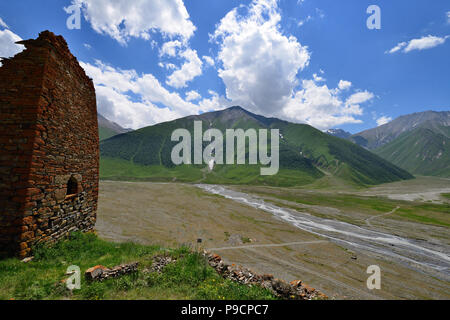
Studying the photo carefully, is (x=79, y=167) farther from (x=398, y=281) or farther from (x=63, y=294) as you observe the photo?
(x=398, y=281)

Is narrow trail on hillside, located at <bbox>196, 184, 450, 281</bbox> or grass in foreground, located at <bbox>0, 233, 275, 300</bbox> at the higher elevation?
grass in foreground, located at <bbox>0, 233, 275, 300</bbox>

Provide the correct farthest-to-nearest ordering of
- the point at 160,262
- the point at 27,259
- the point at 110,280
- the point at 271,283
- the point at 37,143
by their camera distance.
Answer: the point at 160,262, the point at 271,283, the point at 37,143, the point at 27,259, the point at 110,280

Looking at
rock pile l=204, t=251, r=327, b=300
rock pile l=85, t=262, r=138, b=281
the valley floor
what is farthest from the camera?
the valley floor

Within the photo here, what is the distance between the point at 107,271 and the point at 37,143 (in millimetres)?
6548

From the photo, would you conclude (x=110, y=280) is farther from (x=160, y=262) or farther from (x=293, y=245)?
(x=293, y=245)

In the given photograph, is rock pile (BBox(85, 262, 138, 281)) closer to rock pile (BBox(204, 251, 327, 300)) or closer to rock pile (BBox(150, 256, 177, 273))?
rock pile (BBox(150, 256, 177, 273))

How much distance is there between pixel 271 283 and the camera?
8695 millimetres

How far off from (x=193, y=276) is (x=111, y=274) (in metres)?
3.60

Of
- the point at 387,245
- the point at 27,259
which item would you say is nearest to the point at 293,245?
the point at 387,245

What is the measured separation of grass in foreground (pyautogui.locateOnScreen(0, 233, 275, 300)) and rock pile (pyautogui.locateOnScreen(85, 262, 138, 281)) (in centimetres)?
26

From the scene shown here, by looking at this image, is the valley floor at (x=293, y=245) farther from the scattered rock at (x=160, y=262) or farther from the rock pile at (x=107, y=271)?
the rock pile at (x=107, y=271)

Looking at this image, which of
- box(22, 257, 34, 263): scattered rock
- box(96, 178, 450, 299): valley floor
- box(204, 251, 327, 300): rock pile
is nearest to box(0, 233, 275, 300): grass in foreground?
box(22, 257, 34, 263): scattered rock

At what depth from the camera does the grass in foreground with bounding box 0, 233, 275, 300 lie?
6.48 meters
